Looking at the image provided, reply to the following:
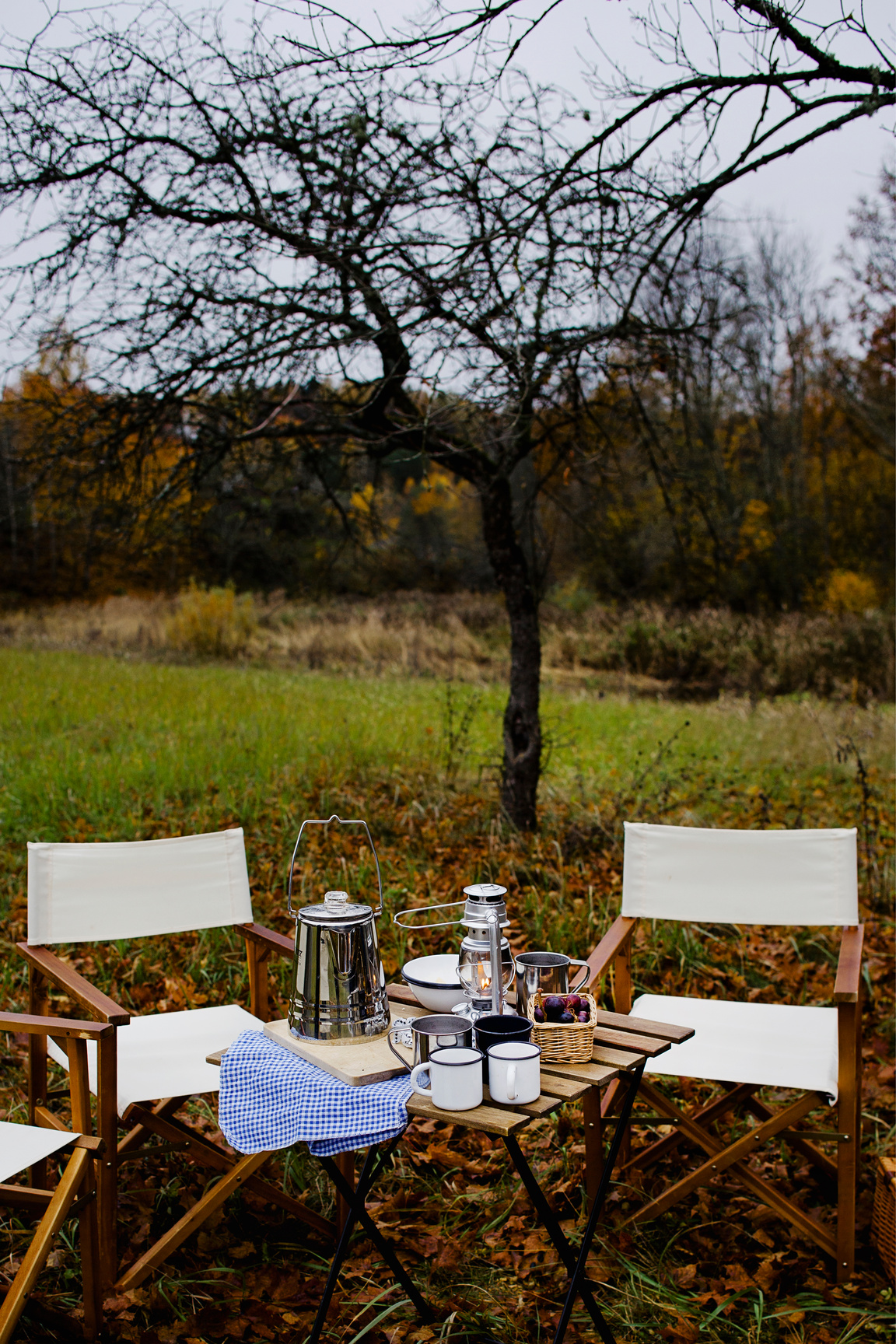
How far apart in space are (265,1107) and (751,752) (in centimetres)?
664

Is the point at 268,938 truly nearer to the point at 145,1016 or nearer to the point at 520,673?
the point at 145,1016

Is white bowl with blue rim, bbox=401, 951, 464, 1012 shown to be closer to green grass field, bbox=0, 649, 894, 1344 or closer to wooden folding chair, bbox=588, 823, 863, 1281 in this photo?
wooden folding chair, bbox=588, 823, 863, 1281

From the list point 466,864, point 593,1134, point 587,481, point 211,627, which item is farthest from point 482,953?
point 211,627

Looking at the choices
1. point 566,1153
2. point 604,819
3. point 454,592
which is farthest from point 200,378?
point 454,592

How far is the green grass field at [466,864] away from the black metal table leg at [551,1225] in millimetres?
252

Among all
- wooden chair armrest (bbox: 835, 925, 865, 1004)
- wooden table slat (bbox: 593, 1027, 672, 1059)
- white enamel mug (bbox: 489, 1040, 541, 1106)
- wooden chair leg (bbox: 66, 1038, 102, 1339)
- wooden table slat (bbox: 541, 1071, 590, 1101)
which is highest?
white enamel mug (bbox: 489, 1040, 541, 1106)

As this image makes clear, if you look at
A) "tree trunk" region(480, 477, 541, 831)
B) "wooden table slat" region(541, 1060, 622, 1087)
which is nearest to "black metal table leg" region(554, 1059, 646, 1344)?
"wooden table slat" region(541, 1060, 622, 1087)

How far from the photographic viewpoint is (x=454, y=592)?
23.0 meters

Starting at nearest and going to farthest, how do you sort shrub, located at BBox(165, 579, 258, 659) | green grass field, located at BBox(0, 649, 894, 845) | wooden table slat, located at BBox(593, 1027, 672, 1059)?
wooden table slat, located at BBox(593, 1027, 672, 1059)
green grass field, located at BBox(0, 649, 894, 845)
shrub, located at BBox(165, 579, 258, 659)

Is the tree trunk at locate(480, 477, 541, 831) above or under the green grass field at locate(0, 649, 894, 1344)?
above

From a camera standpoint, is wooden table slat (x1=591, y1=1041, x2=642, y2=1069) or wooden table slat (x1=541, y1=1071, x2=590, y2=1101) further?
wooden table slat (x1=591, y1=1041, x2=642, y2=1069)

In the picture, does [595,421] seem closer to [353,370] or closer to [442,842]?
[353,370]

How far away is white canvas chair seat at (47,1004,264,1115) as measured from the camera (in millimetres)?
2379

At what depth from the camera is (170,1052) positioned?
2.60m
